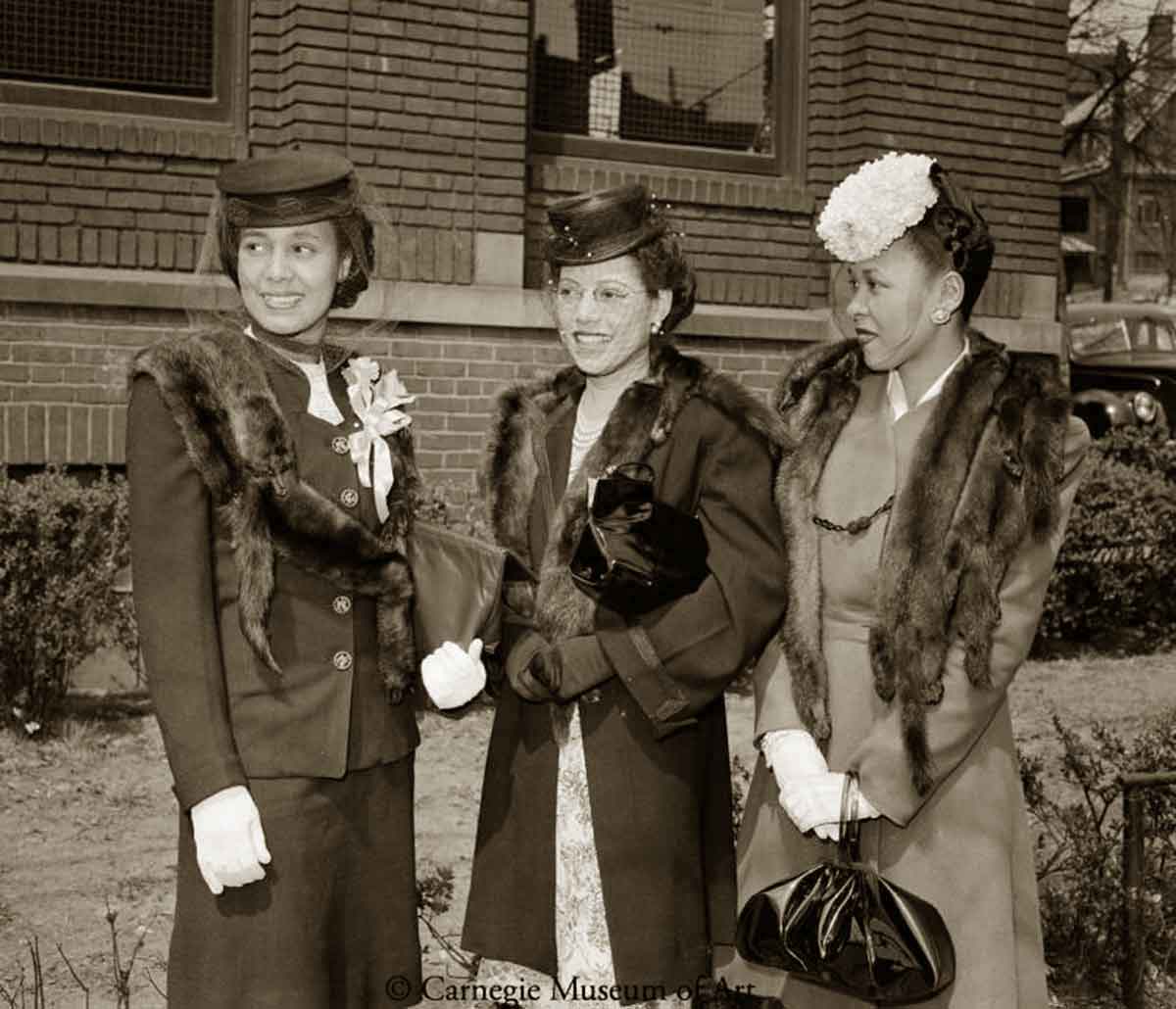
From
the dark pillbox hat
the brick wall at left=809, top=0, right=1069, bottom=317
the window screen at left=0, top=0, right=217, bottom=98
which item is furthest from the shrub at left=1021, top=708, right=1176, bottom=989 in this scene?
the window screen at left=0, top=0, right=217, bottom=98

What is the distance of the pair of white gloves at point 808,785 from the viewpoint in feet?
9.66

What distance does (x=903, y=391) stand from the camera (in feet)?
10.4

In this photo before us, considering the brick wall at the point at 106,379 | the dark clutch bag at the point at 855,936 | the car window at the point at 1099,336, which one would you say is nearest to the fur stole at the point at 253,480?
the dark clutch bag at the point at 855,936

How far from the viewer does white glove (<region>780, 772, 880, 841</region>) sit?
2941 mm

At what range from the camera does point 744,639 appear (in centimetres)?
300

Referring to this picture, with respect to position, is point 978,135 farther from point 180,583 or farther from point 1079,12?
point 1079,12

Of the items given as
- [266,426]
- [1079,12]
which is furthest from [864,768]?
[1079,12]

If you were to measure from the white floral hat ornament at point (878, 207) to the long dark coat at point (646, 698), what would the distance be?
0.37m

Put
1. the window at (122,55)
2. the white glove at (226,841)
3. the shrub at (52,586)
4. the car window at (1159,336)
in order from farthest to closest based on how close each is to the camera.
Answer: the car window at (1159,336) → the window at (122,55) → the shrub at (52,586) → the white glove at (226,841)

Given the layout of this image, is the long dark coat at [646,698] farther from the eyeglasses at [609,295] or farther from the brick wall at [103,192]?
the brick wall at [103,192]

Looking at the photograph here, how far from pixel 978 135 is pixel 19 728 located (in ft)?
20.5

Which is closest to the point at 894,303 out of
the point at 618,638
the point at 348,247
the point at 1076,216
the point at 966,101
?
the point at 618,638

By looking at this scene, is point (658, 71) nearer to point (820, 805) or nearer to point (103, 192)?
point (103, 192)

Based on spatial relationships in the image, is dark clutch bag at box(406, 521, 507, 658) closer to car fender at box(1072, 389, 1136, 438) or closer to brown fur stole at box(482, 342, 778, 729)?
brown fur stole at box(482, 342, 778, 729)
